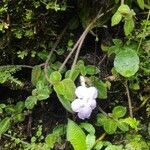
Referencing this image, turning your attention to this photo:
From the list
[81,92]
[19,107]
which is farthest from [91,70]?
[19,107]

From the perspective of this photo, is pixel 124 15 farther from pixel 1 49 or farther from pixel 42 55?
pixel 1 49

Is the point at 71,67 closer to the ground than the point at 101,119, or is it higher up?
higher up

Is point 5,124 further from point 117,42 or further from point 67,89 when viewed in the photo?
point 117,42

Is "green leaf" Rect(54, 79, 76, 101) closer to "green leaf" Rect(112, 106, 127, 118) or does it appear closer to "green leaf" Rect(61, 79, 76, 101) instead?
"green leaf" Rect(61, 79, 76, 101)

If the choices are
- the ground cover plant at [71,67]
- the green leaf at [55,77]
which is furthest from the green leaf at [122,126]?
the green leaf at [55,77]

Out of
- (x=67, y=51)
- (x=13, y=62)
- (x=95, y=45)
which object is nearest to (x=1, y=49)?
(x=13, y=62)

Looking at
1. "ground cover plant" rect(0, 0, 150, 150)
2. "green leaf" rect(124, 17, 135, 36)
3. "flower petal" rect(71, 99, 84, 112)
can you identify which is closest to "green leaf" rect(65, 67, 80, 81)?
"ground cover plant" rect(0, 0, 150, 150)
